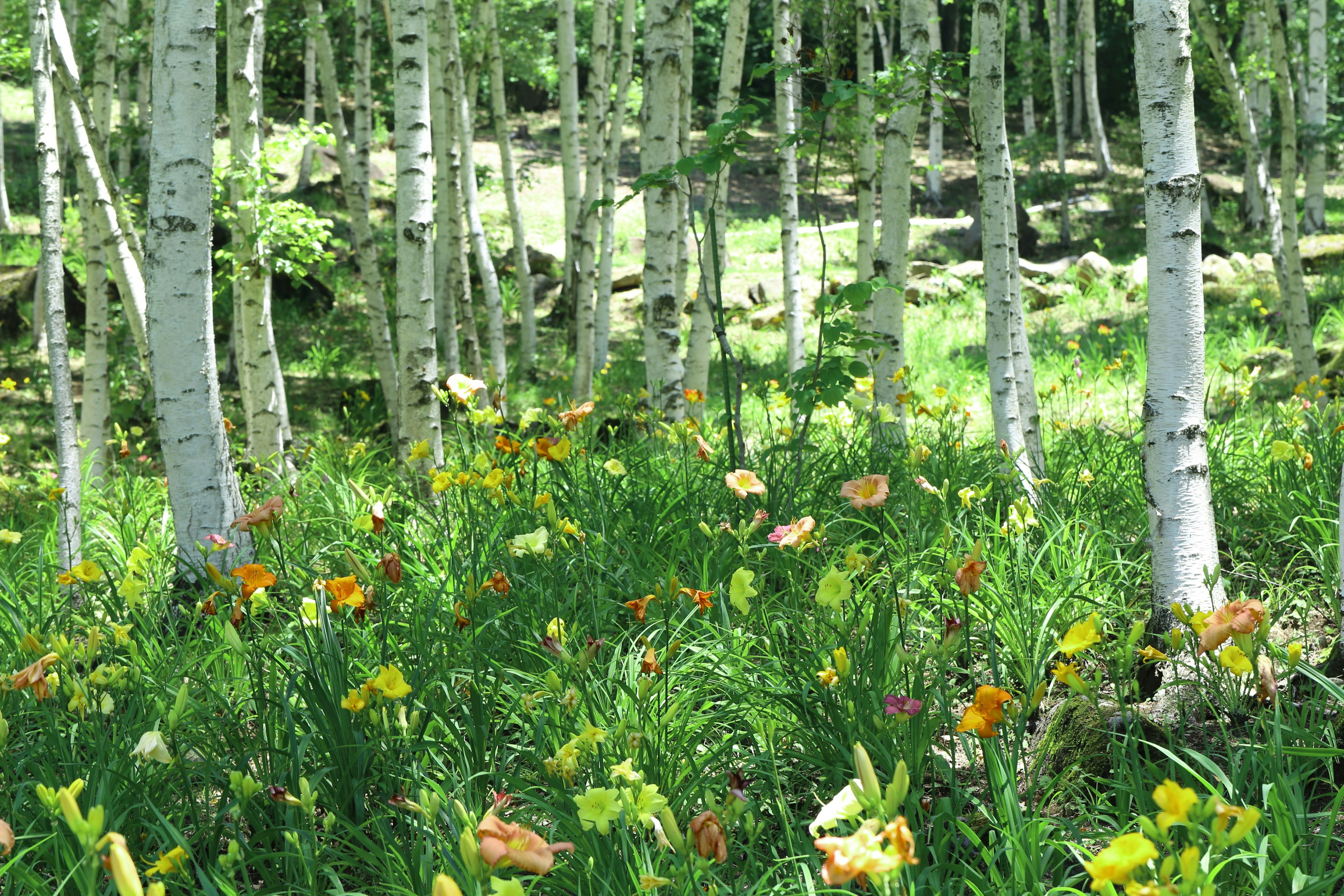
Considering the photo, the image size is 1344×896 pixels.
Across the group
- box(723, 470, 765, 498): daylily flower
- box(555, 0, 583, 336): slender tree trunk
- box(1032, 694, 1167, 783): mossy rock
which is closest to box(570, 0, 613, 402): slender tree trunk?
box(555, 0, 583, 336): slender tree trunk

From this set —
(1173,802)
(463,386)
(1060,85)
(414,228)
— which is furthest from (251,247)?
(1060,85)

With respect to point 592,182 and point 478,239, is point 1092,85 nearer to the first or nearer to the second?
point 592,182

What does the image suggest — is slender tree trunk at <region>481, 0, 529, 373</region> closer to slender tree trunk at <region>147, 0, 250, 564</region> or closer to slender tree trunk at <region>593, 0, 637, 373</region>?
slender tree trunk at <region>593, 0, 637, 373</region>

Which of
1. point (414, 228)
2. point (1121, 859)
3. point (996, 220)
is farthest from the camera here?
point (414, 228)

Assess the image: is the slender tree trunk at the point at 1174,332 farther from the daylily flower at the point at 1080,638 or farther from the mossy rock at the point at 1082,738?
the daylily flower at the point at 1080,638

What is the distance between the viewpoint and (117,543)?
406 centimetres

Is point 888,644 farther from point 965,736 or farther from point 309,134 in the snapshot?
point 309,134

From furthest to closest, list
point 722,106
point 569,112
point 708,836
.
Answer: point 569,112, point 722,106, point 708,836

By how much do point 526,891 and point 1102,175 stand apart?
828 inches

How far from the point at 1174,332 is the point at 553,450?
63.7 inches

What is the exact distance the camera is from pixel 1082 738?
7.03 feet

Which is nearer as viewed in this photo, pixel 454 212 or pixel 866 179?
pixel 866 179

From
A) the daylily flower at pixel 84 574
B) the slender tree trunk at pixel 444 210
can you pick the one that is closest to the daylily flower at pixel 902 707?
the daylily flower at pixel 84 574

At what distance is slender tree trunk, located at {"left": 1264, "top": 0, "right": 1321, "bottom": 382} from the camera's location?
5020 millimetres
